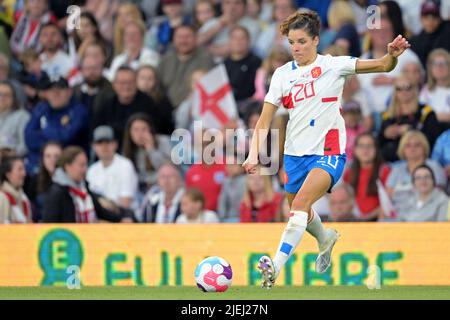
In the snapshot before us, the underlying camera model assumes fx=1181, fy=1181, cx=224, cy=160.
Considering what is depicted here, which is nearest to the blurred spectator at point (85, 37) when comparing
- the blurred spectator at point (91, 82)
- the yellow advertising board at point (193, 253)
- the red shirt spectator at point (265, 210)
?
the blurred spectator at point (91, 82)

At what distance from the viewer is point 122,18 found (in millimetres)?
18703

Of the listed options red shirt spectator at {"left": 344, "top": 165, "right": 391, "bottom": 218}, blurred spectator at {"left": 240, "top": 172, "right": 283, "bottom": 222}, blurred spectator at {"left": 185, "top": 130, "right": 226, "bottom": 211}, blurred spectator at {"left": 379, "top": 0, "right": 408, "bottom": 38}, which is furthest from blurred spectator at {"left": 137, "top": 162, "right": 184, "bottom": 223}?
blurred spectator at {"left": 379, "top": 0, "right": 408, "bottom": 38}

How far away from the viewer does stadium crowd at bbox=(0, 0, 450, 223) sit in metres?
15.9

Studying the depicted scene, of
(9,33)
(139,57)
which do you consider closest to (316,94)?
(139,57)

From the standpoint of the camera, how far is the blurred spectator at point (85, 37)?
18.7 meters

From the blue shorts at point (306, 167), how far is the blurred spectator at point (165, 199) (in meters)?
5.11

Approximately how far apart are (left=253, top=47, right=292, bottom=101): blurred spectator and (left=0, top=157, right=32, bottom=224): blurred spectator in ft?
11.8

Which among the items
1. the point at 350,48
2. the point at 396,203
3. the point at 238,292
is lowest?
the point at 238,292

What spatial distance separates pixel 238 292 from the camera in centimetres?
1209

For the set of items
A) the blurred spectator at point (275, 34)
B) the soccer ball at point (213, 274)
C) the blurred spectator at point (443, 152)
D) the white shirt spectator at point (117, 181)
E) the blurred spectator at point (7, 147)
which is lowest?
the soccer ball at point (213, 274)

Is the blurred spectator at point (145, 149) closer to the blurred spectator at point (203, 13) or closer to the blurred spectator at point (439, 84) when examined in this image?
the blurred spectator at point (203, 13)

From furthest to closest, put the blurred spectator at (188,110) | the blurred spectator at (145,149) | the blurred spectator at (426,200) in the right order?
the blurred spectator at (188,110) → the blurred spectator at (145,149) → the blurred spectator at (426,200)

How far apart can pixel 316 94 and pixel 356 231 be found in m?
3.46

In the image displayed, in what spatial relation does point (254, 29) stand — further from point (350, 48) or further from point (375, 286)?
point (375, 286)
